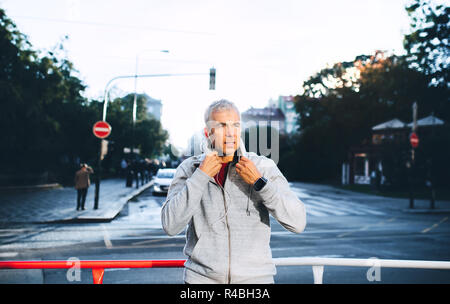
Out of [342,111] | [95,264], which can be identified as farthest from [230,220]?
[342,111]

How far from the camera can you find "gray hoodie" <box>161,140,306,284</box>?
1692mm

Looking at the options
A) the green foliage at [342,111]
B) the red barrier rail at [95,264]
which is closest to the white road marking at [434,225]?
the red barrier rail at [95,264]

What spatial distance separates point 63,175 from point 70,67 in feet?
26.5

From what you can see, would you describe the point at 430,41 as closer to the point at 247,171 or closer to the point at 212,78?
the point at 212,78

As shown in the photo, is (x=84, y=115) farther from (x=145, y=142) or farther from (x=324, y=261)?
(x=324, y=261)

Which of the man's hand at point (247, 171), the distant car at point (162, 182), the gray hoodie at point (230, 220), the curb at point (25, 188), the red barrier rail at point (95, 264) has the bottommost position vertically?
the curb at point (25, 188)

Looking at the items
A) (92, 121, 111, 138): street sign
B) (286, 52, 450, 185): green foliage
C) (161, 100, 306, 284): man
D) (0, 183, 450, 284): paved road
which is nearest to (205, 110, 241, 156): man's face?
(161, 100, 306, 284): man

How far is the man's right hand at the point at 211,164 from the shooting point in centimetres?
168

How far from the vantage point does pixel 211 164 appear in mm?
1683

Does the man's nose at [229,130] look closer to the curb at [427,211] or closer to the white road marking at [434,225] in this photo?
the white road marking at [434,225]

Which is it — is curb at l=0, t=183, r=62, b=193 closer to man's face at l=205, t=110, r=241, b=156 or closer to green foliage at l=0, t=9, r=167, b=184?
green foliage at l=0, t=9, r=167, b=184

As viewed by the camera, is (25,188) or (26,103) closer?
(26,103)

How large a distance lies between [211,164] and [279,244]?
7880mm
